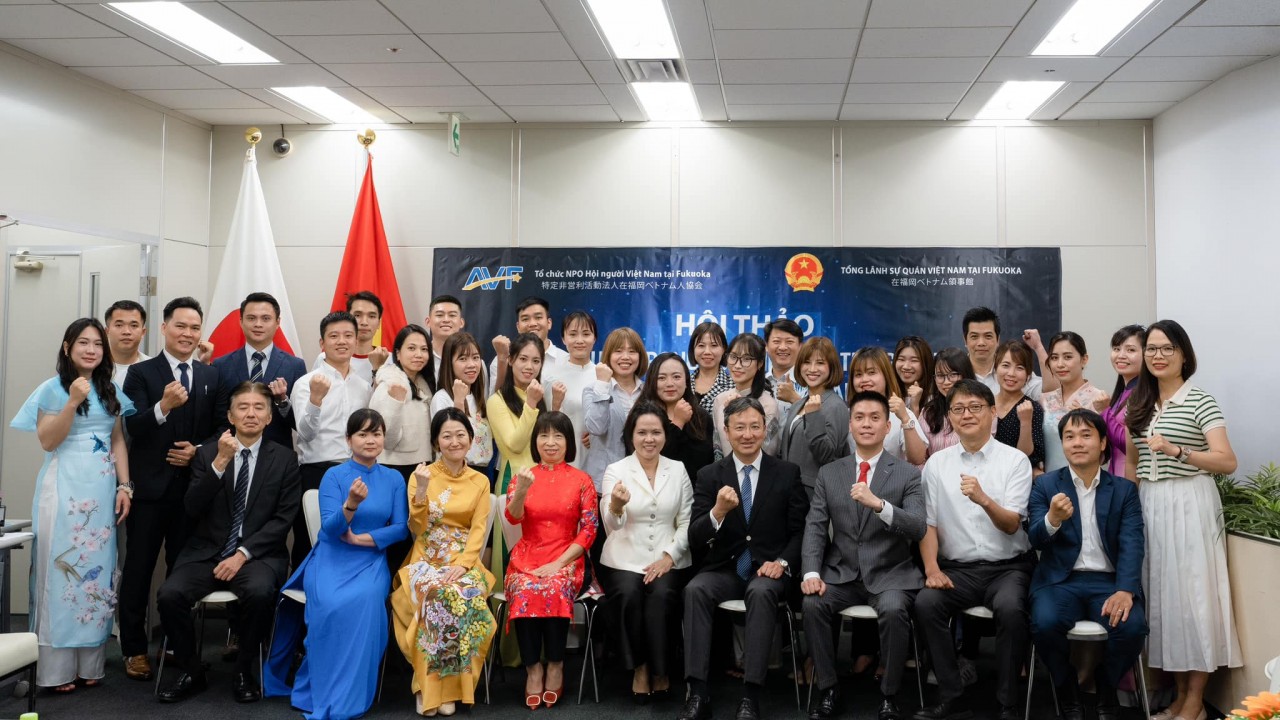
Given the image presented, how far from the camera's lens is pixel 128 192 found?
6250 millimetres

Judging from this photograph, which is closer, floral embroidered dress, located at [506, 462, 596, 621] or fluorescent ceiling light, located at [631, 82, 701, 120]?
floral embroidered dress, located at [506, 462, 596, 621]

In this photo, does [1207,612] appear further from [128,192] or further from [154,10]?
[128,192]

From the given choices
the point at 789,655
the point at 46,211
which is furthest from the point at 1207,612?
the point at 46,211

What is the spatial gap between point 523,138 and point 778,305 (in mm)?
2262

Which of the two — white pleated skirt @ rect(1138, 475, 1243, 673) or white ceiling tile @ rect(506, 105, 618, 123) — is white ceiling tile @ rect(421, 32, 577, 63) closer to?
white ceiling tile @ rect(506, 105, 618, 123)

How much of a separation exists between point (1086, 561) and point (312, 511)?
3.49 metres

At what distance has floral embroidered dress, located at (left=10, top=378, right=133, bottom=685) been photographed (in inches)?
169

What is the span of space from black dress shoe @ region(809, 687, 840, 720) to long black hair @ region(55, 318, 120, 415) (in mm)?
3516

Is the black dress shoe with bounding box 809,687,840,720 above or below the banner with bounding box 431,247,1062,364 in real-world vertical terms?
below

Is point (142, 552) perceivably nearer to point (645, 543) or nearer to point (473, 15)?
point (645, 543)

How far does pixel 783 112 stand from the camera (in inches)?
258

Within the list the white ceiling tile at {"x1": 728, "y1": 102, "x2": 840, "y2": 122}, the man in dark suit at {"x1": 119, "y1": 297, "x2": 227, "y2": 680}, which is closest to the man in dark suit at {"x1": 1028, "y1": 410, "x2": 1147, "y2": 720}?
the white ceiling tile at {"x1": 728, "y1": 102, "x2": 840, "y2": 122}

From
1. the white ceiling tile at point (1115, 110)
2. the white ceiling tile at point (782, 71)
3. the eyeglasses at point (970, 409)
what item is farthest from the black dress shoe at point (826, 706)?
the white ceiling tile at point (1115, 110)

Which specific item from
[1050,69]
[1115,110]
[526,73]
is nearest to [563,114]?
[526,73]
